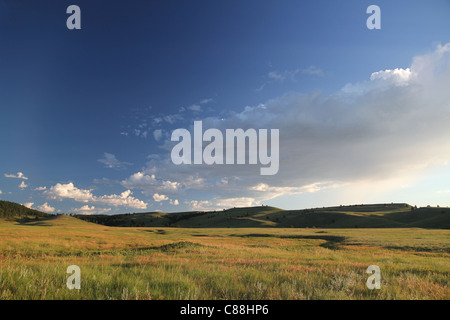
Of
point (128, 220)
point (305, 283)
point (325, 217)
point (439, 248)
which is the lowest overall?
point (128, 220)

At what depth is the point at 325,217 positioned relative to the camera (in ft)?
351

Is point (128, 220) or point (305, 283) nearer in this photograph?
point (305, 283)

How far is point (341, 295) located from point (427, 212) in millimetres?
117818

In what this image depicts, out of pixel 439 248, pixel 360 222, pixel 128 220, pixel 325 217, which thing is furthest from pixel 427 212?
pixel 128 220

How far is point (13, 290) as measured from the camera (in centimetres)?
484

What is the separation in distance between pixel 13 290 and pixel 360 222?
4094 inches
